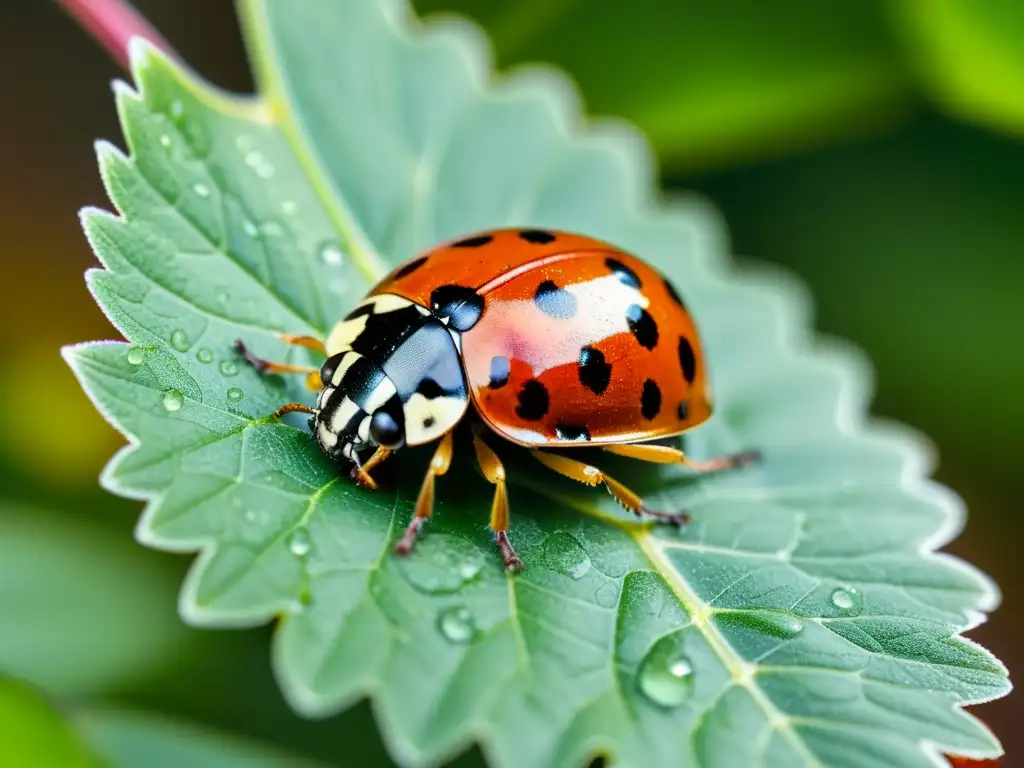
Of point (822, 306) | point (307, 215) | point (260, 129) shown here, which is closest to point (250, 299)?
point (307, 215)

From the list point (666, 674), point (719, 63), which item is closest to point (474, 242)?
point (666, 674)

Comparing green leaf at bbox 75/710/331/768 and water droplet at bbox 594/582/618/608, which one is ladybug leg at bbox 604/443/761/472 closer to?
water droplet at bbox 594/582/618/608

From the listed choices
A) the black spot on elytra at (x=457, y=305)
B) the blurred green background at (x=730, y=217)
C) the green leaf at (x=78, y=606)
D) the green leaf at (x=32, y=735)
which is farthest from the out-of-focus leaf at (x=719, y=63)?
the green leaf at (x=32, y=735)

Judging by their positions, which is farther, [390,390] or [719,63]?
[719,63]

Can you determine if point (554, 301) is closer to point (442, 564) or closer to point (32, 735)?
point (442, 564)

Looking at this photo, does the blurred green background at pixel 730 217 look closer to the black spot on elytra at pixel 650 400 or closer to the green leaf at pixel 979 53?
the green leaf at pixel 979 53

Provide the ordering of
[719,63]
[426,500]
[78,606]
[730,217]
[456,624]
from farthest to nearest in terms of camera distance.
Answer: [730,217], [719,63], [78,606], [426,500], [456,624]
